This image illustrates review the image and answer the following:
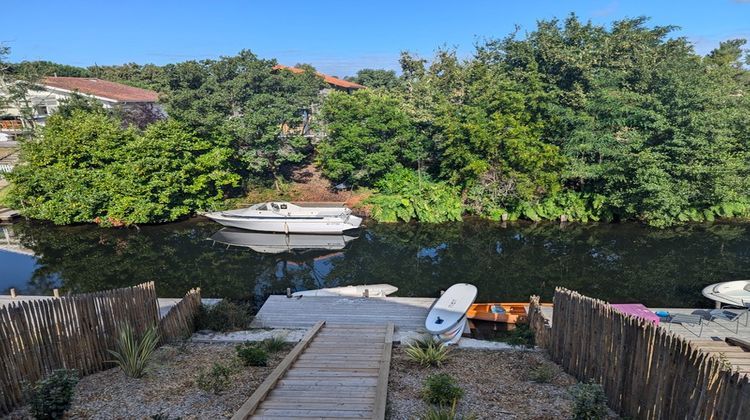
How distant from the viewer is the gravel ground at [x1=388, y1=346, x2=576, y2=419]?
588 cm

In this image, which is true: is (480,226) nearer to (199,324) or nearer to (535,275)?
(535,275)

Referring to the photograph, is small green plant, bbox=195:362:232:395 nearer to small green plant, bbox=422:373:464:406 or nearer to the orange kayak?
small green plant, bbox=422:373:464:406

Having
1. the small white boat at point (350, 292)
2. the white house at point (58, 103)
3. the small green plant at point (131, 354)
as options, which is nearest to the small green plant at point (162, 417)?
the small green plant at point (131, 354)

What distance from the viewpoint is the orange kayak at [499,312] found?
1327 cm

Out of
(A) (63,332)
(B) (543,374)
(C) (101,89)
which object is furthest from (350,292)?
(C) (101,89)

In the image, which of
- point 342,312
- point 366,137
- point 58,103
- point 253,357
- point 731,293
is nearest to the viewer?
point 253,357

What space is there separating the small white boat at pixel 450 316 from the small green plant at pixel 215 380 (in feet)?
16.8

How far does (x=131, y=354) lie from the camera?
22.9 feet

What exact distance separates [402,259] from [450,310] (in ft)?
27.1

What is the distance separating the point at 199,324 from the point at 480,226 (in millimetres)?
17432

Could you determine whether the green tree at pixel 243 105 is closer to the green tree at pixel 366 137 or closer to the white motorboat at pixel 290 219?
the green tree at pixel 366 137

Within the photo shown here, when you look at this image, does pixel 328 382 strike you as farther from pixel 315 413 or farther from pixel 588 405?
pixel 588 405

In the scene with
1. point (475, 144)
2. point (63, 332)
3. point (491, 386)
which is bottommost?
point (491, 386)

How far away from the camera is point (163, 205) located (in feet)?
80.4
